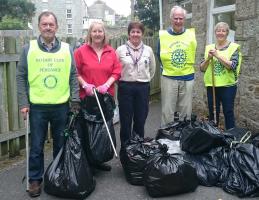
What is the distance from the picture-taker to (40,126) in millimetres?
4141

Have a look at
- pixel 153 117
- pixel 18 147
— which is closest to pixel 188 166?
pixel 18 147

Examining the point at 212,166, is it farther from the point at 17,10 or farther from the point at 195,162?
the point at 17,10

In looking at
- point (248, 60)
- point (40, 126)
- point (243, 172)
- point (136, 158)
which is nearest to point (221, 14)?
point (248, 60)

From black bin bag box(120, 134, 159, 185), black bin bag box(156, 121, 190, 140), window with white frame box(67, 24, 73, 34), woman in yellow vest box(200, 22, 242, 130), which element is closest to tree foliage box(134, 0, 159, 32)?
woman in yellow vest box(200, 22, 242, 130)

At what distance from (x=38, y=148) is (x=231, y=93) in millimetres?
2762

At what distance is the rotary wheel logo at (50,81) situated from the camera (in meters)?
4.03

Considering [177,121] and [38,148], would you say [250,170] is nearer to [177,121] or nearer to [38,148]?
[177,121]

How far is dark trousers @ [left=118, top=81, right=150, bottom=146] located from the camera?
194 inches

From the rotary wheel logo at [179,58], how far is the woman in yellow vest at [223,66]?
384mm

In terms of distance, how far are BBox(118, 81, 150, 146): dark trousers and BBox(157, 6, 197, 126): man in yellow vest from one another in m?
0.42

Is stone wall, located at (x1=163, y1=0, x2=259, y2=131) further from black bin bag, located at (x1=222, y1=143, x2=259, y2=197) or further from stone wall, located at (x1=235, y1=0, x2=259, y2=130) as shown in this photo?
black bin bag, located at (x1=222, y1=143, x2=259, y2=197)

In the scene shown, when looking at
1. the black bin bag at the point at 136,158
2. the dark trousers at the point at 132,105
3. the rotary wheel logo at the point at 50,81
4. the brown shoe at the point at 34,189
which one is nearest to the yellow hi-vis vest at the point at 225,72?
the dark trousers at the point at 132,105

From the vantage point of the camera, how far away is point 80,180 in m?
4.07

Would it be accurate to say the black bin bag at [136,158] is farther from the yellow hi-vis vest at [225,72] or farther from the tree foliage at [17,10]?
the tree foliage at [17,10]
